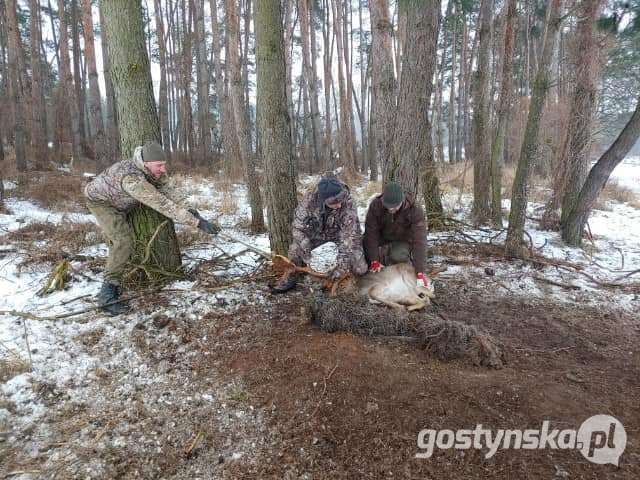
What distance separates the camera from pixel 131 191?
327 centimetres

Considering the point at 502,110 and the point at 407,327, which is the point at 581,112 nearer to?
the point at 502,110

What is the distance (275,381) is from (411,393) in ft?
2.89

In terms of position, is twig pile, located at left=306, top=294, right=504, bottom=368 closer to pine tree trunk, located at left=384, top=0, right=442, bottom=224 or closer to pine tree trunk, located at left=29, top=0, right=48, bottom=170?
pine tree trunk, located at left=384, top=0, right=442, bottom=224

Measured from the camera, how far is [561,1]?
4062 mm

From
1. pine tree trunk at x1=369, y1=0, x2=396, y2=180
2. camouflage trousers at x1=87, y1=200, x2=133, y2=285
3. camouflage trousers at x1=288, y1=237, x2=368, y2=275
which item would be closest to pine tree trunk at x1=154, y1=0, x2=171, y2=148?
pine tree trunk at x1=369, y1=0, x2=396, y2=180

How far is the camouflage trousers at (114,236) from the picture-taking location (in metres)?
3.47

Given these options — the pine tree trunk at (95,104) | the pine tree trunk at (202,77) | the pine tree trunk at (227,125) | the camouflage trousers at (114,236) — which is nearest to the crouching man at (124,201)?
the camouflage trousers at (114,236)

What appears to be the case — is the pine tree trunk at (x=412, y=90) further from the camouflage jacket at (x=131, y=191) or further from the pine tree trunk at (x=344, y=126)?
the pine tree trunk at (x=344, y=126)

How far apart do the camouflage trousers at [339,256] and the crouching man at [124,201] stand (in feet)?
2.82

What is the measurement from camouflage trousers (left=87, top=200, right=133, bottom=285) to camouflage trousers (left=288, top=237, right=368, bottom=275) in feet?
5.11

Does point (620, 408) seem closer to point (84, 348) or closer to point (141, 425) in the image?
point (141, 425)

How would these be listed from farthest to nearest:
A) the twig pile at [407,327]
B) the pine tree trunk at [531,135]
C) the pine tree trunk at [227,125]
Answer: the pine tree trunk at [227,125], the pine tree trunk at [531,135], the twig pile at [407,327]

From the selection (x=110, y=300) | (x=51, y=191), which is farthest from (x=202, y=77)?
(x=110, y=300)

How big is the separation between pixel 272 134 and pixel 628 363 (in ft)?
12.0
